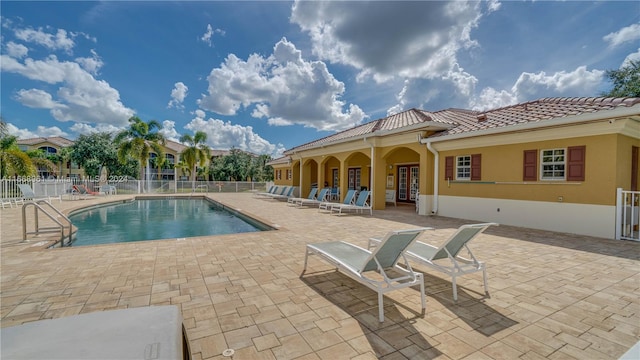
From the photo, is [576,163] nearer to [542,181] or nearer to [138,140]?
[542,181]

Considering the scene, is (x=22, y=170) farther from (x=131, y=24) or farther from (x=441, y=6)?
(x=441, y=6)

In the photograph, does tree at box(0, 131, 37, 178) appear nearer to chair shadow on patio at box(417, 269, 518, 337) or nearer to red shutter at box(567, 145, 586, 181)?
chair shadow on patio at box(417, 269, 518, 337)

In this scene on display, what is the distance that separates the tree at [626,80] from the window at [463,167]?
73.2 ft

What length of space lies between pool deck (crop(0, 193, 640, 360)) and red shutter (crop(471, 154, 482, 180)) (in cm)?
511

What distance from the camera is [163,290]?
3.93m

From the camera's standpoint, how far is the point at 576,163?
849 cm

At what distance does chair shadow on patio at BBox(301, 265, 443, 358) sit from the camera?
2684 mm

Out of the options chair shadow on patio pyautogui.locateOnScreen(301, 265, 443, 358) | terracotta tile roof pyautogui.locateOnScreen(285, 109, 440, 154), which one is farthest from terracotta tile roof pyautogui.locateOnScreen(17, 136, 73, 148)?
chair shadow on patio pyautogui.locateOnScreen(301, 265, 443, 358)

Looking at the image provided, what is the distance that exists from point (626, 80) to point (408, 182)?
2262 cm

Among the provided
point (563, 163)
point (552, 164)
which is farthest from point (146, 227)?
point (563, 163)

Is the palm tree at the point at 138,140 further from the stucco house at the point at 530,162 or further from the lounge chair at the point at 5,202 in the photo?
the stucco house at the point at 530,162

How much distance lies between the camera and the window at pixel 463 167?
1154cm

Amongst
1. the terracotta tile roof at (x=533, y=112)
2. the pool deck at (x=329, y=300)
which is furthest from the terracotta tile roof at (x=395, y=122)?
the pool deck at (x=329, y=300)

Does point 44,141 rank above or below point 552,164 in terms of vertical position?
above
